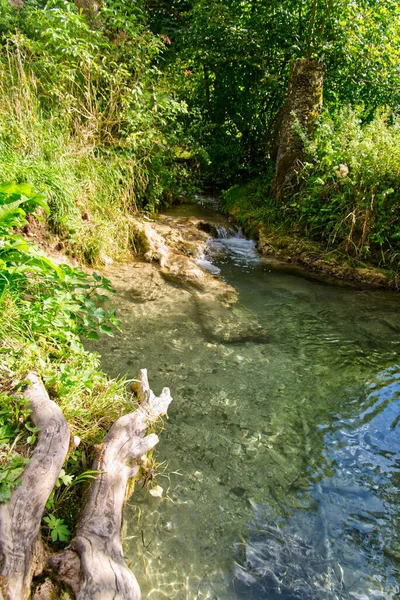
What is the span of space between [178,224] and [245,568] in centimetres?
642

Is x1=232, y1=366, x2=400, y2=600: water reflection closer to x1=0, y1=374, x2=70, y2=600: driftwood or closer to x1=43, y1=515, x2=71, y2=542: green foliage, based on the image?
x1=43, y1=515, x2=71, y2=542: green foliage

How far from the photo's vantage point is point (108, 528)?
165cm

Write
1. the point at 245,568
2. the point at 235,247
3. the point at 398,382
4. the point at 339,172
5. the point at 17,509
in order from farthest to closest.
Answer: the point at 235,247
the point at 339,172
the point at 398,382
the point at 245,568
the point at 17,509

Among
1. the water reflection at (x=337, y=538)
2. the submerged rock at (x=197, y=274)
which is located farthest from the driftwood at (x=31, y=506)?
the submerged rock at (x=197, y=274)

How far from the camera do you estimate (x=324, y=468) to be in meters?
2.51

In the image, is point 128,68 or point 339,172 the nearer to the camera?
point 339,172

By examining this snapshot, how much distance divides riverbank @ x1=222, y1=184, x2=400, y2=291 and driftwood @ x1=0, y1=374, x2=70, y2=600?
5058mm

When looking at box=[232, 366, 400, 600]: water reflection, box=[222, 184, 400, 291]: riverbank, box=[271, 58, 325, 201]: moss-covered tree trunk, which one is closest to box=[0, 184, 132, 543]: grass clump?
box=[232, 366, 400, 600]: water reflection

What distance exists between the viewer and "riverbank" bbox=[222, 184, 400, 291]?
585 cm

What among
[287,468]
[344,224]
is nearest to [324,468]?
[287,468]

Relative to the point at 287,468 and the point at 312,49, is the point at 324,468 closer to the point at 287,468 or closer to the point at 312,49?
the point at 287,468

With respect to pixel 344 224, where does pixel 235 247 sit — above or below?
below

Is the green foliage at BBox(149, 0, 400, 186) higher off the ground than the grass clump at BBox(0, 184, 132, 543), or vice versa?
the green foliage at BBox(149, 0, 400, 186)

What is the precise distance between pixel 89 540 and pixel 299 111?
7.78 meters
